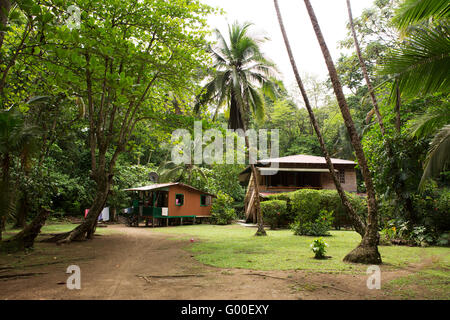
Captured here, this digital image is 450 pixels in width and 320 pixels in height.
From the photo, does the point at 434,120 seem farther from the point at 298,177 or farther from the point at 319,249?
the point at 298,177

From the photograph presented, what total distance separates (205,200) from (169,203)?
4.19 m

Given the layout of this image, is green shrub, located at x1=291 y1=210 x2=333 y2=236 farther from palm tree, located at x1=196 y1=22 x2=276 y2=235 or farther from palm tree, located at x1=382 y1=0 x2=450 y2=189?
palm tree, located at x1=382 y1=0 x2=450 y2=189

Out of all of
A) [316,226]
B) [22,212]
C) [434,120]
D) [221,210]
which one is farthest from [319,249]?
[221,210]

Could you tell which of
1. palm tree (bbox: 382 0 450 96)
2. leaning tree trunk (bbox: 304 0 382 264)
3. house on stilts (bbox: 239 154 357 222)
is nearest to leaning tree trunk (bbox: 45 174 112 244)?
leaning tree trunk (bbox: 304 0 382 264)

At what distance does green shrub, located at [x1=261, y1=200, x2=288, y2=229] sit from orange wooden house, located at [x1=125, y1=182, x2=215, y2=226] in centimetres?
689

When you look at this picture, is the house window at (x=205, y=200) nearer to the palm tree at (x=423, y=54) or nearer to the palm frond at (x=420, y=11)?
the palm tree at (x=423, y=54)

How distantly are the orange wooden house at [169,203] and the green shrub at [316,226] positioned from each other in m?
10.1

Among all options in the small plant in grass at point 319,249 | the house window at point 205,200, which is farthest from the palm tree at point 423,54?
the house window at point 205,200

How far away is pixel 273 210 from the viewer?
17719 millimetres

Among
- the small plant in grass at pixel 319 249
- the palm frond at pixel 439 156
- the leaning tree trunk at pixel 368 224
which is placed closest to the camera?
the palm frond at pixel 439 156

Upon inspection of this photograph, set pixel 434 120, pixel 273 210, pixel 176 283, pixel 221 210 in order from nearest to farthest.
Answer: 1. pixel 176 283
2. pixel 434 120
3. pixel 273 210
4. pixel 221 210

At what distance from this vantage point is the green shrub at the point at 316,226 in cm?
1347

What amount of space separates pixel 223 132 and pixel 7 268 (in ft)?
20.2

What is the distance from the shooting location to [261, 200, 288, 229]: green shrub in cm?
1766
